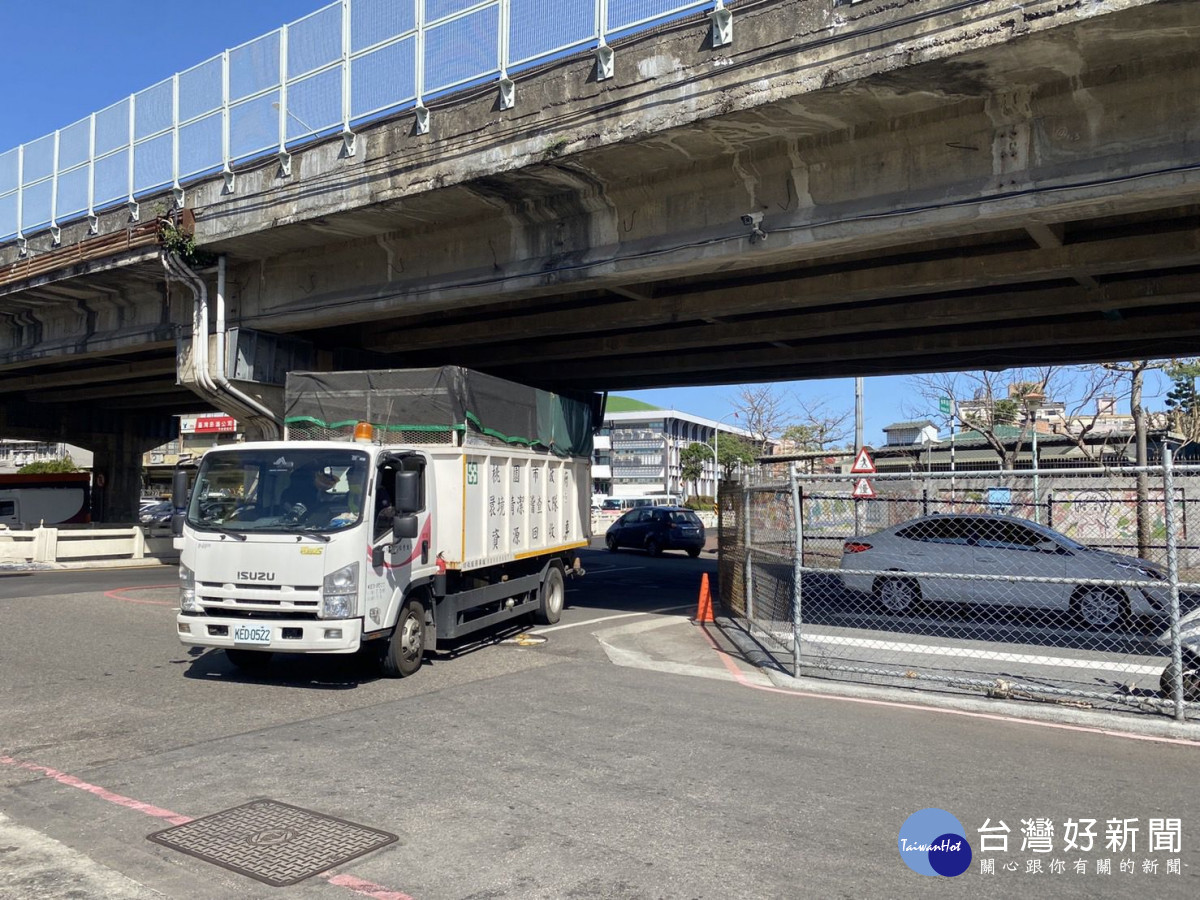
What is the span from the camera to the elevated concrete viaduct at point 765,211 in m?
8.88

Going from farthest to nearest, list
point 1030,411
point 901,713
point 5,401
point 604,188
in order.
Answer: point 5,401 → point 1030,411 → point 604,188 → point 901,713

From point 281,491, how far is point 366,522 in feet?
3.17

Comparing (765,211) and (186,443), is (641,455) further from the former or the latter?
(765,211)

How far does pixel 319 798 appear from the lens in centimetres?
580

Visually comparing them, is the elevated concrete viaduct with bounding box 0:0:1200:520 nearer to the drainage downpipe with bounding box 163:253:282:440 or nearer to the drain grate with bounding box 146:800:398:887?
the drainage downpipe with bounding box 163:253:282:440

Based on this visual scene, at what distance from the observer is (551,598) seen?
554 inches

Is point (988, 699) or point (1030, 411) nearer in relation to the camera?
point (988, 699)

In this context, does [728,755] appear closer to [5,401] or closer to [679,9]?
[679,9]

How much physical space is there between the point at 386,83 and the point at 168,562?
17.8m

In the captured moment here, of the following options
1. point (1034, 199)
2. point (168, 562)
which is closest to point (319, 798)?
point (1034, 199)

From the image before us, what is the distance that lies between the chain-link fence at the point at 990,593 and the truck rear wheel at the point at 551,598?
2785mm

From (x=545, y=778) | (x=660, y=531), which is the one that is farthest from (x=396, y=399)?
(x=660, y=531)

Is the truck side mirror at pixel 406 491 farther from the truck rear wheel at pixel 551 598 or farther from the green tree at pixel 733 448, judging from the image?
the green tree at pixel 733 448

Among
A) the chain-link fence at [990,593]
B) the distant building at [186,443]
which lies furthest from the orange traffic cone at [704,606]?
the distant building at [186,443]
